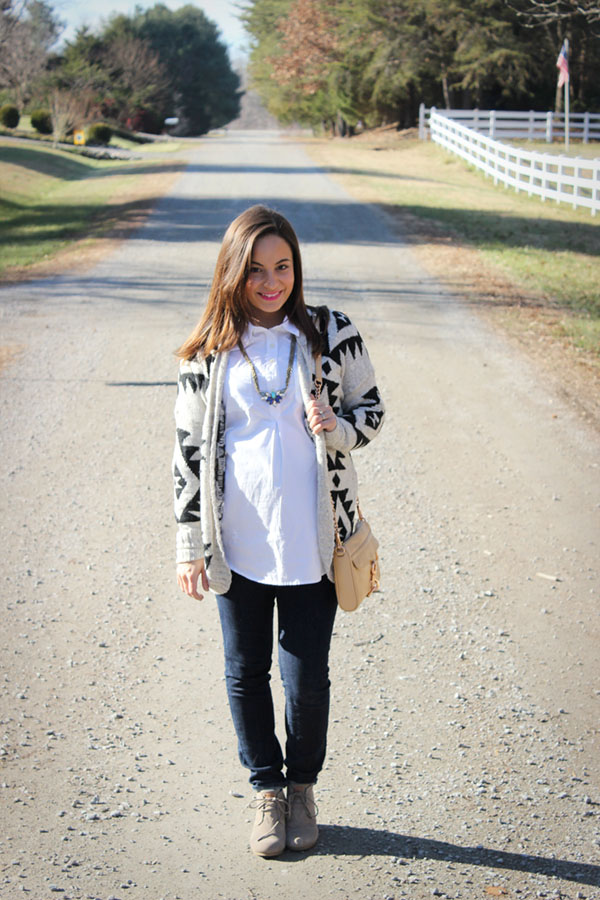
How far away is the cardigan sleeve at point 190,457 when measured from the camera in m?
2.82

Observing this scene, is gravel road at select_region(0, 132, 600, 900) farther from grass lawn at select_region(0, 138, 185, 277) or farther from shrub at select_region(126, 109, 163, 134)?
shrub at select_region(126, 109, 163, 134)

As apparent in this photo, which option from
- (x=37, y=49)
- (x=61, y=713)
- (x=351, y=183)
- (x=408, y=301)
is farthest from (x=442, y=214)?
(x=37, y=49)

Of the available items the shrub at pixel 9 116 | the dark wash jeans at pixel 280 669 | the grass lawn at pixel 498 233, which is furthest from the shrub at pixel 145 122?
the dark wash jeans at pixel 280 669

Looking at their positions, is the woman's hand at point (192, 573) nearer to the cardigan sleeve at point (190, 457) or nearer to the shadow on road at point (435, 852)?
the cardigan sleeve at point (190, 457)

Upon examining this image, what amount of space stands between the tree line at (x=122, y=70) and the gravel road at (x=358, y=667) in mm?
22342

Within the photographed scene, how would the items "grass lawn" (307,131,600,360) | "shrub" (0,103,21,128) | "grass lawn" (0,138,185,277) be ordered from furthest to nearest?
"shrub" (0,103,21,128), "grass lawn" (0,138,185,277), "grass lawn" (307,131,600,360)

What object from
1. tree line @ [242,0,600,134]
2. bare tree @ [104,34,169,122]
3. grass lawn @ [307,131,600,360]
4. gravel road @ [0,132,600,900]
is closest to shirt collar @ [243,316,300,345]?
gravel road @ [0,132,600,900]

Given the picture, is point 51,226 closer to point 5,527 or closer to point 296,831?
point 5,527

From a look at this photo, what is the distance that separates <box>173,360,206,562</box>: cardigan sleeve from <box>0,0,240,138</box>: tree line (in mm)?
25644

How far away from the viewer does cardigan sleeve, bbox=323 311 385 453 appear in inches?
109

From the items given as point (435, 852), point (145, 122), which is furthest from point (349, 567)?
point (145, 122)

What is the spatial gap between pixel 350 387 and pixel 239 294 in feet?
1.39

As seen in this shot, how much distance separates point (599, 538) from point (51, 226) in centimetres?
1476

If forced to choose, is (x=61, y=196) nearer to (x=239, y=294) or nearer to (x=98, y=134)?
(x=98, y=134)
